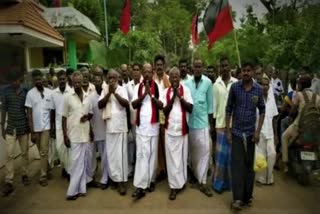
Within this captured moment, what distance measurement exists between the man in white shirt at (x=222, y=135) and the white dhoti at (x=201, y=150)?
17 centimetres

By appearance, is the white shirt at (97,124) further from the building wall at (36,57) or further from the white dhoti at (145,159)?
the building wall at (36,57)

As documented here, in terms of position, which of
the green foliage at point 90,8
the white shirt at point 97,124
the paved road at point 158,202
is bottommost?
the paved road at point 158,202

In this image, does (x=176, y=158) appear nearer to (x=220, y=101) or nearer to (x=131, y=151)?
(x=220, y=101)

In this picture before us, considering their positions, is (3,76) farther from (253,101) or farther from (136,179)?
→ (253,101)

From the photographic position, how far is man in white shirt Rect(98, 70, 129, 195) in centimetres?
621

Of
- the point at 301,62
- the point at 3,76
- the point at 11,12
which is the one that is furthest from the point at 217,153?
the point at 301,62

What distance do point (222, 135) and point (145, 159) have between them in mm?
1249

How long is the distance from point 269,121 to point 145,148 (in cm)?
207

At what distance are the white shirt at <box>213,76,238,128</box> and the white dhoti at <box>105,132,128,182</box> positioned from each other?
57.9 inches

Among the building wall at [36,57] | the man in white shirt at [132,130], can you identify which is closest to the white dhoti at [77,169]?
the man in white shirt at [132,130]

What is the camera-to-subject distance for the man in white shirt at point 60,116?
706 cm

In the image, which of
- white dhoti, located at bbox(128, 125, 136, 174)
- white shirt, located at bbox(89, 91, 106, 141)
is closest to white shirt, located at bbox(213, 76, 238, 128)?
white dhoti, located at bbox(128, 125, 136, 174)

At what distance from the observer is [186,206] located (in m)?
5.73

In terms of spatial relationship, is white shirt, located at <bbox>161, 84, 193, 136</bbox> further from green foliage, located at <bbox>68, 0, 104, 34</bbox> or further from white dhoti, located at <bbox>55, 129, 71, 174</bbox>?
green foliage, located at <bbox>68, 0, 104, 34</bbox>
